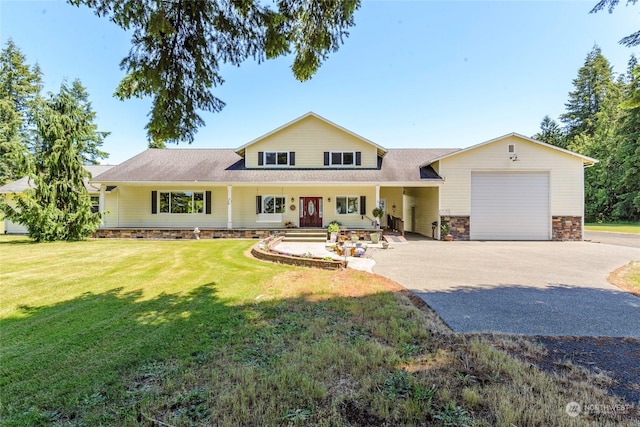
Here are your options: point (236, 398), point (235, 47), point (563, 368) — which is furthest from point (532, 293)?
point (235, 47)

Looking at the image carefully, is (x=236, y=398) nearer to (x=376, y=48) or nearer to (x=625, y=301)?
(x=625, y=301)

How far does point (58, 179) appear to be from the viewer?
45.2ft

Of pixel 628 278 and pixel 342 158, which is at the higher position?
pixel 342 158

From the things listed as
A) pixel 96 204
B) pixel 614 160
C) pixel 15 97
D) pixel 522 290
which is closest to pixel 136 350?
pixel 522 290

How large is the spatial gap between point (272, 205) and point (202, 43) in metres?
13.0

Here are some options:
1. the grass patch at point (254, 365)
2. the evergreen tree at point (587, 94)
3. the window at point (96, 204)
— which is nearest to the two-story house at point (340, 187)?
the window at point (96, 204)

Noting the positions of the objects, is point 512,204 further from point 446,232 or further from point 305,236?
point 305,236

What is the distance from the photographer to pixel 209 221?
55.3 feet

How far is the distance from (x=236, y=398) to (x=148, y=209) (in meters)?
17.4

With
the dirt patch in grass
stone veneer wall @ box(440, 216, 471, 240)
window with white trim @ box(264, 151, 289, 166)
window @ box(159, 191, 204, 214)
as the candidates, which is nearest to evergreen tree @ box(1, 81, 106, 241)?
window @ box(159, 191, 204, 214)

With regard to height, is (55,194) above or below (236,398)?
above

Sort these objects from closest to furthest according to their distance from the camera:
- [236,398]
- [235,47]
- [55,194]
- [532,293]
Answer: [236,398] < [235,47] < [532,293] < [55,194]

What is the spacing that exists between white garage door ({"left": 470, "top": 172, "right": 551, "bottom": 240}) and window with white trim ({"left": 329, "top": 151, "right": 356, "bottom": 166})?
663cm

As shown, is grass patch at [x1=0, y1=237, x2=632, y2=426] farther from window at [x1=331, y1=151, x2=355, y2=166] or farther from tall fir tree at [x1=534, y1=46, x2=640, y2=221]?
tall fir tree at [x1=534, y1=46, x2=640, y2=221]
